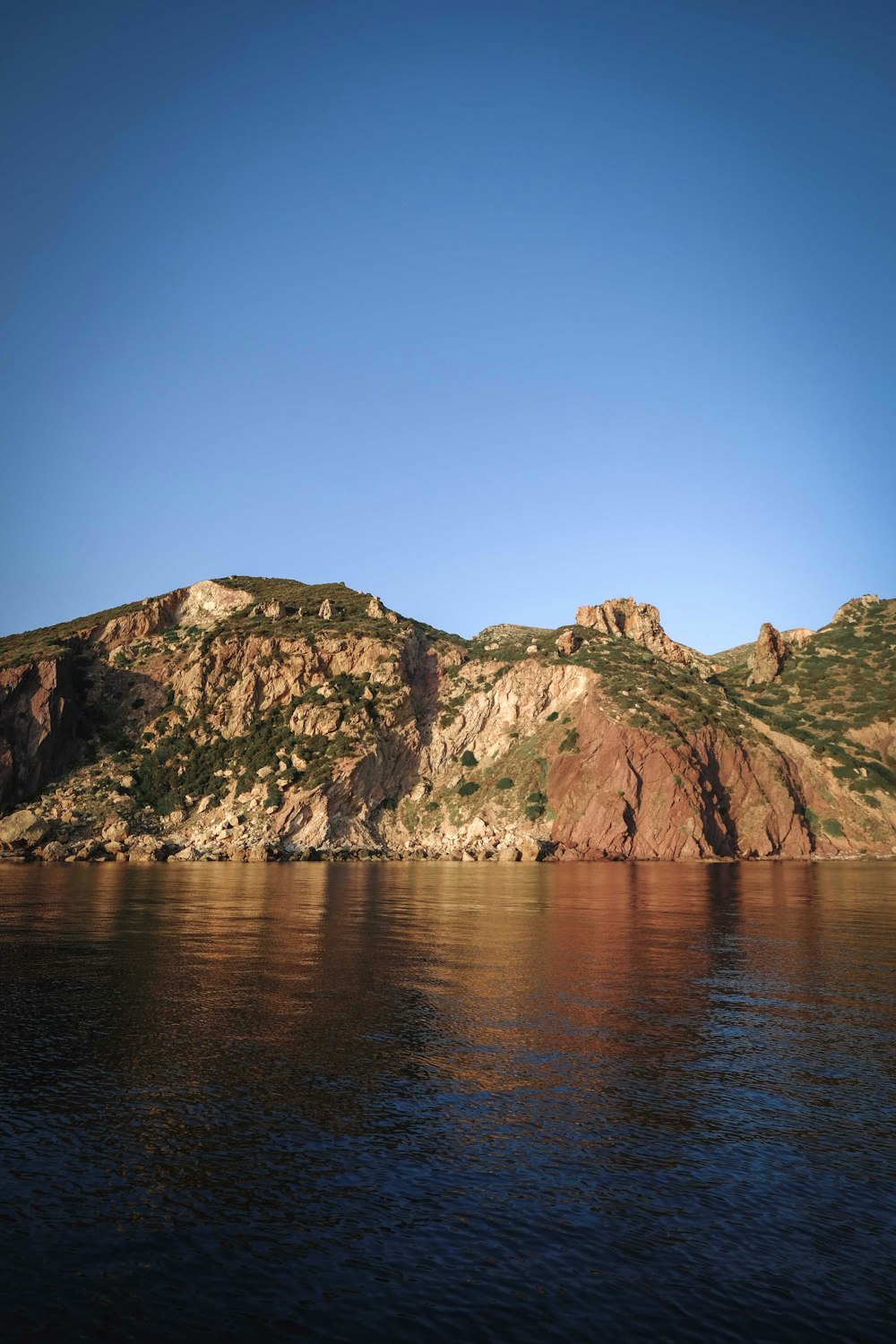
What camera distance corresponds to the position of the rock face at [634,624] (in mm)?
127812

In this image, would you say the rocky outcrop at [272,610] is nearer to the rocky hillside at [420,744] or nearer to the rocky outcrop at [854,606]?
the rocky hillside at [420,744]

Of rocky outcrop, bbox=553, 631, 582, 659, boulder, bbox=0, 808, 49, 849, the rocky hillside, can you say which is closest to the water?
boulder, bbox=0, 808, 49, 849

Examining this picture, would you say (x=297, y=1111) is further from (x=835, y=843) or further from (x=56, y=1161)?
(x=835, y=843)

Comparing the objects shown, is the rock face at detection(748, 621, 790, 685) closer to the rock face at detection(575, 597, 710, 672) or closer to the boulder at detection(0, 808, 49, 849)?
the rock face at detection(575, 597, 710, 672)

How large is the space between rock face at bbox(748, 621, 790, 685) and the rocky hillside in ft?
1.18

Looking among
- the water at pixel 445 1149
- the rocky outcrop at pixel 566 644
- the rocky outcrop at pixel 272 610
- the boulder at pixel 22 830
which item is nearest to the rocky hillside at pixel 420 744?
the boulder at pixel 22 830

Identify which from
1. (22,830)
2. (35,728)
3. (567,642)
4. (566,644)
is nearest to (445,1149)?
(22,830)

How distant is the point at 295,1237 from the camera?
23.6 feet

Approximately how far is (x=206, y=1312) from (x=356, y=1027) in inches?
339

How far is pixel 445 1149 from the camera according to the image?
9203mm

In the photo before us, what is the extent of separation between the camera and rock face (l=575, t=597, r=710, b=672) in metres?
128

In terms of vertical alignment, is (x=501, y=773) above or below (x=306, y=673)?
below

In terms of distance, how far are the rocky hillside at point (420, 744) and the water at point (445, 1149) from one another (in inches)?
2722

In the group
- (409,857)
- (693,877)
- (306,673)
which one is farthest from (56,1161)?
(306,673)
